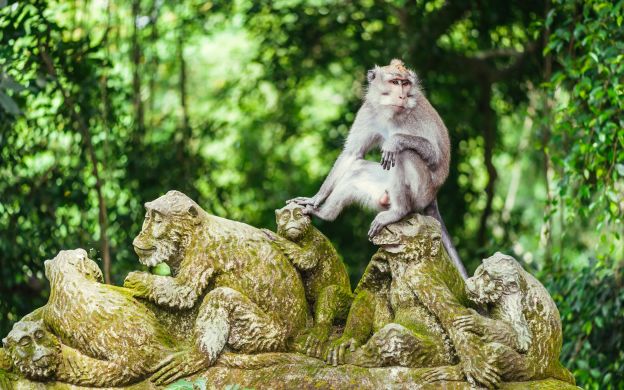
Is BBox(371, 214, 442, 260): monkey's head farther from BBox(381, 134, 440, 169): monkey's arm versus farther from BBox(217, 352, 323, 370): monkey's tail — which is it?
BBox(217, 352, 323, 370): monkey's tail

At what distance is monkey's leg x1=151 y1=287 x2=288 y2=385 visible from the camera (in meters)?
4.90

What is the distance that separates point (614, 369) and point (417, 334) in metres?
3.89

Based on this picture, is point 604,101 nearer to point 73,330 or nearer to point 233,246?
point 233,246

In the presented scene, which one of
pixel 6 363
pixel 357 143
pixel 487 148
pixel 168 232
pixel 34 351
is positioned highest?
pixel 357 143

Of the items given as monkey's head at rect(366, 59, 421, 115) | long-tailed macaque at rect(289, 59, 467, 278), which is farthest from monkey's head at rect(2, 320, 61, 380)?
monkey's head at rect(366, 59, 421, 115)

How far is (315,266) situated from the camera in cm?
552

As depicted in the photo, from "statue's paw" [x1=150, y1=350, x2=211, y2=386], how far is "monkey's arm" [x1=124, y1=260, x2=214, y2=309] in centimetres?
30

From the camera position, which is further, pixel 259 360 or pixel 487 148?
pixel 487 148

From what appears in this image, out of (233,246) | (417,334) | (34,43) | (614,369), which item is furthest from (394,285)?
(34,43)

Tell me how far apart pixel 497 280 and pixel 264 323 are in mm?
1237

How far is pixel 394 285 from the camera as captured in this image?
5336mm

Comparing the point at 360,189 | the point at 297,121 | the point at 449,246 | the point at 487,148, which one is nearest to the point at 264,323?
the point at 360,189

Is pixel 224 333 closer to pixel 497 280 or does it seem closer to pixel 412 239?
pixel 412 239

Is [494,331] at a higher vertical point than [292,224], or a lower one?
lower
